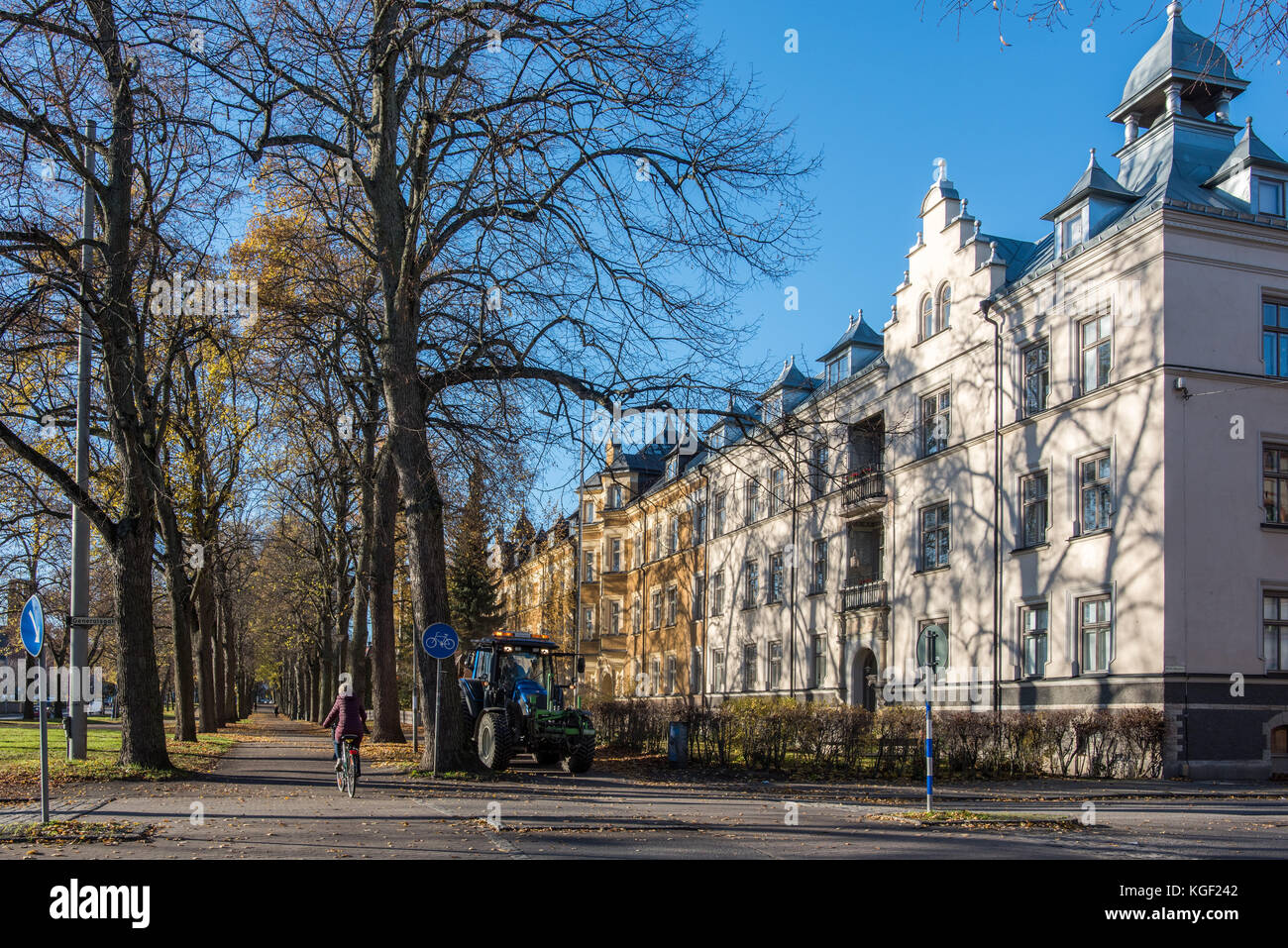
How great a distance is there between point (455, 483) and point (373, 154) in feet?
25.0

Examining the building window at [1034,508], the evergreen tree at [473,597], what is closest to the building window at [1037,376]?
the building window at [1034,508]

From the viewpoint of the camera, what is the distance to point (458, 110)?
1917 cm

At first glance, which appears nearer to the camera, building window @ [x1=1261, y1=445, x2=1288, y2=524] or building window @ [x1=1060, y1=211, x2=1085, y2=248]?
building window @ [x1=1261, y1=445, x2=1288, y2=524]

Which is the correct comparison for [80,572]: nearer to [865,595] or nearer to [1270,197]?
[865,595]

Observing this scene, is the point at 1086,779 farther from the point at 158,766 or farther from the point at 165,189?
the point at 165,189

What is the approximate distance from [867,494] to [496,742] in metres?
19.9

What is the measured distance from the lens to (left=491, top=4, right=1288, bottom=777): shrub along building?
24.5 m

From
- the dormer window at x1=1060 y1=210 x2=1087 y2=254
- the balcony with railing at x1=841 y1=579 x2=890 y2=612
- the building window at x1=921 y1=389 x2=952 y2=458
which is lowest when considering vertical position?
the balcony with railing at x1=841 y1=579 x2=890 y2=612

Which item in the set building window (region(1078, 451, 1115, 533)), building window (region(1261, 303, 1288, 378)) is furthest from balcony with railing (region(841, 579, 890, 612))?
building window (region(1261, 303, 1288, 378))

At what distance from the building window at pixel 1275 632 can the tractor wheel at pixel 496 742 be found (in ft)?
53.4

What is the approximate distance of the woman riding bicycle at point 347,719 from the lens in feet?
54.7

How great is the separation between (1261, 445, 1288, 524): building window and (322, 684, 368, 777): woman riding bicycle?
1980 cm

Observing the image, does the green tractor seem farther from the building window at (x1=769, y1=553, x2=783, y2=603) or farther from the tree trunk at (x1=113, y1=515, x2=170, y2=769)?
the building window at (x1=769, y1=553, x2=783, y2=603)
